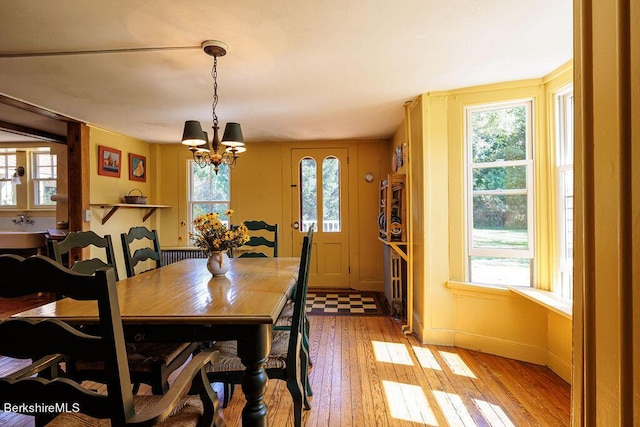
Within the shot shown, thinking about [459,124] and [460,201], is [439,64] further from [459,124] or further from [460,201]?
[460,201]

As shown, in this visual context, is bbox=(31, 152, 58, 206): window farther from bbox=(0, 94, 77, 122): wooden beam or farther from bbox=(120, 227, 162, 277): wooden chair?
bbox=(120, 227, 162, 277): wooden chair

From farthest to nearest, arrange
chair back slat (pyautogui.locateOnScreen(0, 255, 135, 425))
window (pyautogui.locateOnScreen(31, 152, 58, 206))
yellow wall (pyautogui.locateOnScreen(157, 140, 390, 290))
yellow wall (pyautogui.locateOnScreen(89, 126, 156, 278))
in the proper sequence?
window (pyautogui.locateOnScreen(31, 152, 58, 206)), yellow wall (pyautogui.locateOnScreen(157, 140, 390, 290)), yellow wall (pyautogui.locateOnScreen(89, 126, 156, 278)), chair back slat (pyautogui.locateOnScreen(0, 255, 135, 425))

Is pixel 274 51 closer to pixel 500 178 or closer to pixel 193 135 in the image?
pixel 193 135

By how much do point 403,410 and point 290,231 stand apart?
3.37 meters

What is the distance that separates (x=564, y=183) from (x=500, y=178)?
460mm

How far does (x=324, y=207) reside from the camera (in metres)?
5.07

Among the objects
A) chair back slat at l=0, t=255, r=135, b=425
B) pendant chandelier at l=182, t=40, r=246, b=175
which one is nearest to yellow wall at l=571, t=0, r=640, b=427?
chair back slat at l=0, t=255, r=135, b=425

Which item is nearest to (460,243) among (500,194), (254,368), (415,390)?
(500,194)

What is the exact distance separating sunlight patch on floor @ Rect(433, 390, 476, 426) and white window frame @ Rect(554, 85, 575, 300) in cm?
Answer: 109

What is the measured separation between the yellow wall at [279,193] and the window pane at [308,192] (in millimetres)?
192

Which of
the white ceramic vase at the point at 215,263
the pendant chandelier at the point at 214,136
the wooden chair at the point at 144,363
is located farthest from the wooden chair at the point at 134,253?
the pendant chandelier at the point at 214,136

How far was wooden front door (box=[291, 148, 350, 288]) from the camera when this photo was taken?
5.03 metres

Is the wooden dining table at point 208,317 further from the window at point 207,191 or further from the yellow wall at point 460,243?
the window at point 207,191

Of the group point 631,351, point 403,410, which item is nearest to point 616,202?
point 631,351
